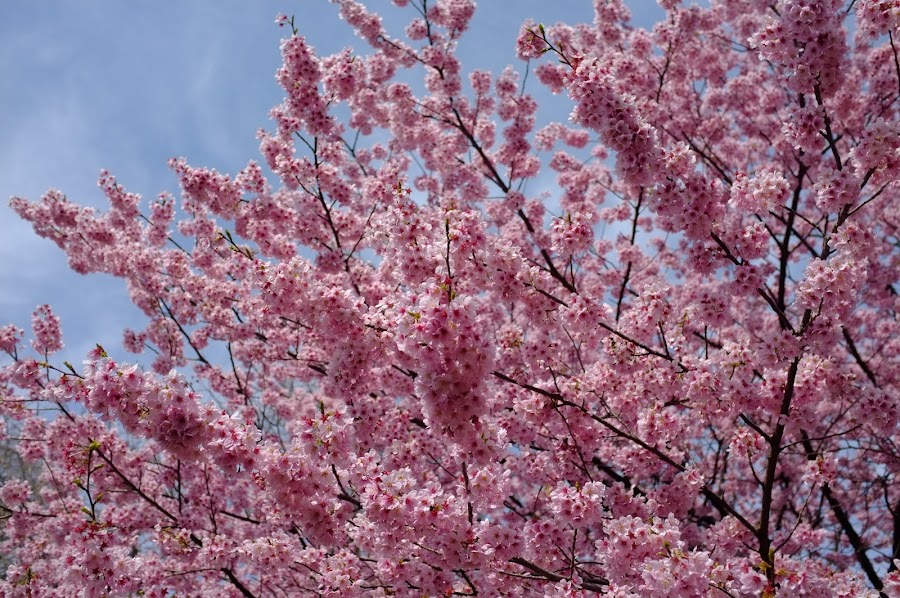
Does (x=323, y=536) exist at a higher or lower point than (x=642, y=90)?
lower

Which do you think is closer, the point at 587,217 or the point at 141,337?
the point at 587,217

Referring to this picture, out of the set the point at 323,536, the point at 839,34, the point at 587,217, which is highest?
the point at 839,34

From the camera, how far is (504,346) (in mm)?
7336

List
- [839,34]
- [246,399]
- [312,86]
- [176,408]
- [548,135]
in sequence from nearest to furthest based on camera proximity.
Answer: [176,408] → [839,34] → [312,86] → [246,399] → [548,135]

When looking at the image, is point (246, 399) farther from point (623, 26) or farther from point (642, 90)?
point (623, 26)

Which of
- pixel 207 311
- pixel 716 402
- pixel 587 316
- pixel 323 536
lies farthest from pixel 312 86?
pixel 716 402

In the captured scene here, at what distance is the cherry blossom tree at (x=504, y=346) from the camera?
445 centimetres

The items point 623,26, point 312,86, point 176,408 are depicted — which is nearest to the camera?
point 176,408

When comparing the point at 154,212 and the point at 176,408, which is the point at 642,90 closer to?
the point at 154,212

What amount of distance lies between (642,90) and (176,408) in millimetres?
10185

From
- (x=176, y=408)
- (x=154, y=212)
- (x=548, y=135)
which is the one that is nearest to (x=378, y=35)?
(x=548, y=135)

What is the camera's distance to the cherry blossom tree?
4453mm

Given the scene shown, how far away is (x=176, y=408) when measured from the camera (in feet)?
13.4

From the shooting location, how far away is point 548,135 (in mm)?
12688
